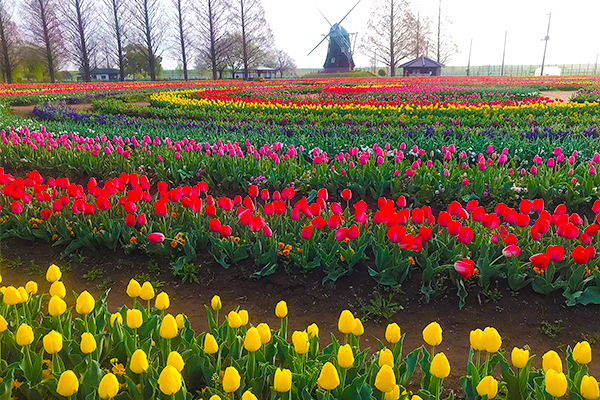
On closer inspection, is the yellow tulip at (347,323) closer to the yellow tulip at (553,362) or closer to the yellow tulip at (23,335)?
the yellow tulip at (553,362)

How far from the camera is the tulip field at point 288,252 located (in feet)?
6.01

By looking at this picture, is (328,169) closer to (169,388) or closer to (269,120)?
(169,388)

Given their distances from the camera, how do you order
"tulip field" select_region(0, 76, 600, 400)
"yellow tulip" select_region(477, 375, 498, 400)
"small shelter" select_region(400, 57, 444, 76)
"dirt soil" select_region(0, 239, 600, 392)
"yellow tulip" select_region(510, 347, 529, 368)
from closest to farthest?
1. "yellow tulip" select_region(477, 375, 498, 400)
2. "yellow tulip" select_region(510, 347, 529, 368)
3. "tulip field" select_region(0, 76, 600, 400)
4. "dirt soil" select_region(0, 239, 600, 392)
5. "small shelter" select_region(400, 57, 444, 76)

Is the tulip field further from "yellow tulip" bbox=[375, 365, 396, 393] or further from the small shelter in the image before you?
the small shelter

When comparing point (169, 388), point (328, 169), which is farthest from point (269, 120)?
point (169, 388)

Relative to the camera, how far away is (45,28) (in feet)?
145

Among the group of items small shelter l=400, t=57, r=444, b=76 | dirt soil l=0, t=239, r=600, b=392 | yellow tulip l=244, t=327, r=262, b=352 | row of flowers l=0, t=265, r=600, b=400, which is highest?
small shelter l=400, t=57, r=444, b=76

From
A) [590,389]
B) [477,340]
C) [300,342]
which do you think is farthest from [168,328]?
[590,389]

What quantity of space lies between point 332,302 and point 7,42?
51.8m

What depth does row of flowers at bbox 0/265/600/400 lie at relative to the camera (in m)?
1.61

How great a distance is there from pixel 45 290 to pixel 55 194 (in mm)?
1388

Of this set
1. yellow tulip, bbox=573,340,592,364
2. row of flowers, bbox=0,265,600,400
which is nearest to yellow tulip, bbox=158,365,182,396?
row of flowers, bbox=0,265,600,400

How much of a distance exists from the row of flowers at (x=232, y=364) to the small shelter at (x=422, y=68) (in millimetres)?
55906

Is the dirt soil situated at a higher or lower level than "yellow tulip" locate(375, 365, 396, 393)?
lower
